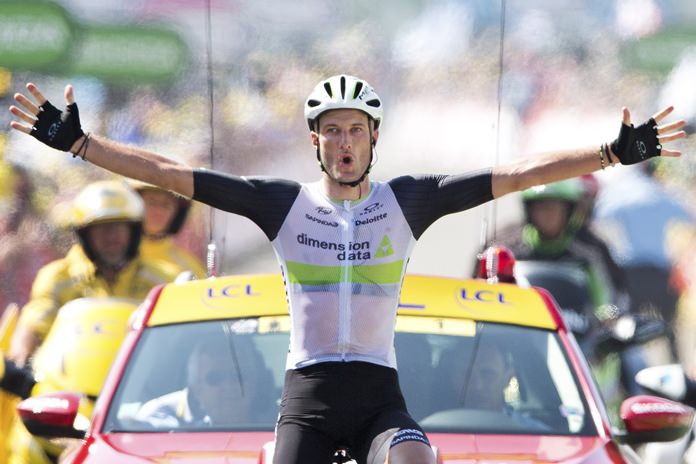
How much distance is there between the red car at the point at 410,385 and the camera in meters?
5.49

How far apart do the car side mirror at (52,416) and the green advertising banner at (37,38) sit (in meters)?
7.28

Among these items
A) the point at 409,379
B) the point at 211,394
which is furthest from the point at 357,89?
the point at 211,394

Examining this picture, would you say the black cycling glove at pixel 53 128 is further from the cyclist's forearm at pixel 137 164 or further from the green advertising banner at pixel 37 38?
the green advertising banner at pixel 37 38

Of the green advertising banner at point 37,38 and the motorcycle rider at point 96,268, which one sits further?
the green advertising banner at point 37,38

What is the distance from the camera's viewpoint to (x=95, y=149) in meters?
5.05

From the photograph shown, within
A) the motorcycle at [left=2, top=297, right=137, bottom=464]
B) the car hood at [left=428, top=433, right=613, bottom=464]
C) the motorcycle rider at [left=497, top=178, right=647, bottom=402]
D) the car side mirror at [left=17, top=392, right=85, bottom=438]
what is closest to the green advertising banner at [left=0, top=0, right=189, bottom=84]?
the motorcycle rider at [left=497, top=178, right=647, bottom=402]

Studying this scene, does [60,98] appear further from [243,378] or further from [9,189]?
[243,378]

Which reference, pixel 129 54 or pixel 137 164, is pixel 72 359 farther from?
pixel 129 54

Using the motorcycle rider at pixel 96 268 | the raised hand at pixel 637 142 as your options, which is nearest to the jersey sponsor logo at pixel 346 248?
the raised hand at pixel 637 142

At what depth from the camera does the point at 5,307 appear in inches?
484

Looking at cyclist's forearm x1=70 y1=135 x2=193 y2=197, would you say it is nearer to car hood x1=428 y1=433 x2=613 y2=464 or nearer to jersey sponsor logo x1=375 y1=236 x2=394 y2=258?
jersey sponsor logo x1=375 y1=236 x2=394 y2=258

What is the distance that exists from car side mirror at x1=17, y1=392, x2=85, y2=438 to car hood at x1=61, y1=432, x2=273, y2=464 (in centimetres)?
9

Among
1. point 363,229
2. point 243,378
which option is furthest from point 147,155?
point 243,378

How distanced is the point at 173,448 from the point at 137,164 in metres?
0.93
